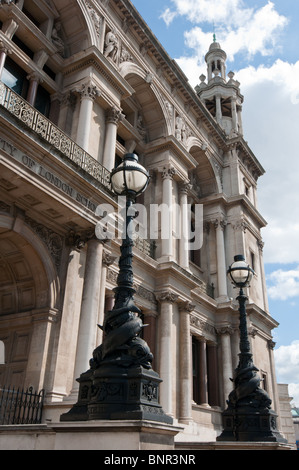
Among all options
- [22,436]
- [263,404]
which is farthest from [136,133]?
[22,436]

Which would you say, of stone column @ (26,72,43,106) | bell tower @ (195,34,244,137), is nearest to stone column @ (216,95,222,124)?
bell tower @ (195,34,244,137)

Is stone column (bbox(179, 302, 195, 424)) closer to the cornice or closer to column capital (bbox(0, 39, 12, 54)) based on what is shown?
the cornice

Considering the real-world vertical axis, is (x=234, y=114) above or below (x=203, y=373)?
above

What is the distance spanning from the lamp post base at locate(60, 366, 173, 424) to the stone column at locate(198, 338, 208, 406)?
15894 millimetres

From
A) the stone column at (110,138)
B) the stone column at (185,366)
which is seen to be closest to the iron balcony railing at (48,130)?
the stone column at (110,138)

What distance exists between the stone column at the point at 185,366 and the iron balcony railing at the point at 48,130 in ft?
26.5

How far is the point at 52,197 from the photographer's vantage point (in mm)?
10570

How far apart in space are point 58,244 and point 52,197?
216 cm

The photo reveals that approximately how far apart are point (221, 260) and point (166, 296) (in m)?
7.43

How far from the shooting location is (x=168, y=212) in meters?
19.8

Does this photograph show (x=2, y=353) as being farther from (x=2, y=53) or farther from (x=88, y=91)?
(x=2, y=53)

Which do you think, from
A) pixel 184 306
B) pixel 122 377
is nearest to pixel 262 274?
pixel 184 306

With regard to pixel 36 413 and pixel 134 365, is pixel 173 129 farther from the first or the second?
pixel 134 365

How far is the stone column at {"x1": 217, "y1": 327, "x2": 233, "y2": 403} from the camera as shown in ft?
70.5
